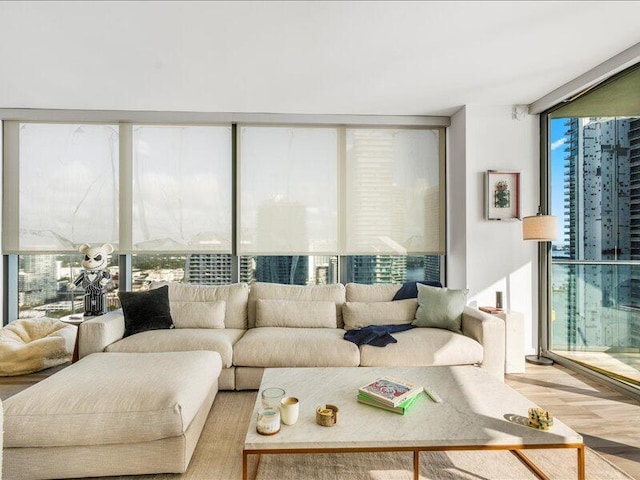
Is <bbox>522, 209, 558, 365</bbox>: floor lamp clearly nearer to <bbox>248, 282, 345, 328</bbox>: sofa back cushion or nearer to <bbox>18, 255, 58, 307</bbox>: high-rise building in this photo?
<bbox>248, 282, 345, 328</bbox>: sofa back cushion

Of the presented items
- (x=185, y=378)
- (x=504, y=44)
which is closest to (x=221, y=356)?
(x=185, y=378)

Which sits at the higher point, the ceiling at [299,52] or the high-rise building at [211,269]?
the ceiling at [299,52]

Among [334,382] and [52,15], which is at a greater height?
[52,15]

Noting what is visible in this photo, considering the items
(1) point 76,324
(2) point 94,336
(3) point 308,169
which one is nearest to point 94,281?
(1) point 76,324

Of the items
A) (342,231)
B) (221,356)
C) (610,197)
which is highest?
(610,197)

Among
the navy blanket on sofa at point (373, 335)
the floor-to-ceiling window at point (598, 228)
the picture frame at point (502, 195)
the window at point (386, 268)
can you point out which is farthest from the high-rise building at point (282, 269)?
the floor-to-ceiling window at point (598, 228)

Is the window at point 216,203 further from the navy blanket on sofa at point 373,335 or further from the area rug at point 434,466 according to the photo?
the area rug at point 434,466

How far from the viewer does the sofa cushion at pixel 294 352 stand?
2.96 m

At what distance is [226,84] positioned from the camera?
3482 mm

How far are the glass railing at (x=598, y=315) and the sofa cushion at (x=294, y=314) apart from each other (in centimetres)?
236

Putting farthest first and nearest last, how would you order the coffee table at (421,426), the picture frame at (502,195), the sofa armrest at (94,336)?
the picture frame at (502,195), the sofa armrest at (94,336), the coffee table at (421,426)

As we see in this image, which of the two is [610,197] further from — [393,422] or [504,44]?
[393,422]

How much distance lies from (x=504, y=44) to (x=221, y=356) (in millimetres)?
3131

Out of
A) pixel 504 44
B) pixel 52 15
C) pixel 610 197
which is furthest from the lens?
pixel 610 197
